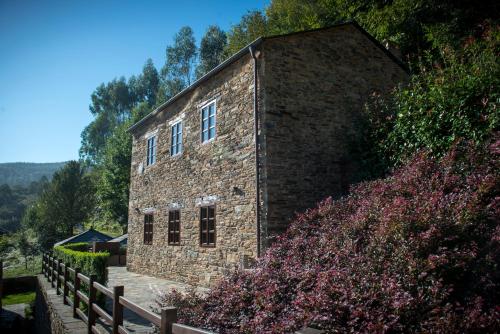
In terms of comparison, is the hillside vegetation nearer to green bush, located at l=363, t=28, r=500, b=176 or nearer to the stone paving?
green bush, located at l=363, t=28, r=500, b=176

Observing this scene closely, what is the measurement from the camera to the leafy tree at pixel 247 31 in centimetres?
2159

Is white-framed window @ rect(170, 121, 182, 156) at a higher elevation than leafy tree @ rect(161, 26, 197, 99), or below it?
below

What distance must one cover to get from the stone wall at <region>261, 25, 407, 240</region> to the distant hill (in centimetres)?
16172

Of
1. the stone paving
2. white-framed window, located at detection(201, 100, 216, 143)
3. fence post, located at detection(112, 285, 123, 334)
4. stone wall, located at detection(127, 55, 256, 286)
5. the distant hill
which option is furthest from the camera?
the distant hill

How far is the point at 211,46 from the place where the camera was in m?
34.7

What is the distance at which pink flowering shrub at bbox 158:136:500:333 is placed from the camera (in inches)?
145

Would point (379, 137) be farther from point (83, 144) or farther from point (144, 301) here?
point (83, 144)

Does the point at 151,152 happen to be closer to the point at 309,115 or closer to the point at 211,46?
the point at 309,115

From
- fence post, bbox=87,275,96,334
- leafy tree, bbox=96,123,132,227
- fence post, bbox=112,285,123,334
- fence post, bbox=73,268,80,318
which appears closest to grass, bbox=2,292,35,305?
leafy tree, bbox=96,123,132,227

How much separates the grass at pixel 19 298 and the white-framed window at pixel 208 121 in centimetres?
1058

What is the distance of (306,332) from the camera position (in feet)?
7.23

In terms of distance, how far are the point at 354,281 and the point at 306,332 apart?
88.6 inches

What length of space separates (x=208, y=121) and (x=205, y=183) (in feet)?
A: 6.29

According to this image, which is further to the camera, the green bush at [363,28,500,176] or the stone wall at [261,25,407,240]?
the stone wall at [261,25,407,240]
